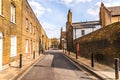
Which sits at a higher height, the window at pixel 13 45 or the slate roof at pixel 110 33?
the slate roof at pixel 110 33

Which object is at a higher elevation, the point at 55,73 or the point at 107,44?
the point at 107,44

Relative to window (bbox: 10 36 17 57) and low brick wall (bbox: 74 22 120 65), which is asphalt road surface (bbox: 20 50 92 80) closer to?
low brick wall (bbox: 74 22 120 65)

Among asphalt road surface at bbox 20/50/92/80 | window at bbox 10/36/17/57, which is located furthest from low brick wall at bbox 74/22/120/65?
window at bbox 10/36/17/57

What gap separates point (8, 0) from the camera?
14.1 metres

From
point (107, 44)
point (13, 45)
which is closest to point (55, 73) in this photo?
point (107, 44)

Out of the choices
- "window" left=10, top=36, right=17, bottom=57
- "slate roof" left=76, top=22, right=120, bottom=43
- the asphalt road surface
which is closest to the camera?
the asphalt road surface

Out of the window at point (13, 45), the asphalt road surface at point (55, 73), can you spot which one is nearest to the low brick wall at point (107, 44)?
Answer: the asphalt road surface at point (55, 73)

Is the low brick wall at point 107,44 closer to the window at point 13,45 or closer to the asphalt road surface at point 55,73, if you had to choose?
the asphalt road surface at point 55,73

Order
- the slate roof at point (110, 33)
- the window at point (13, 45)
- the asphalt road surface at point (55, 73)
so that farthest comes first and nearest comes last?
the window at point (13, 45)
the slate roof at point (110, 33)
the asphalt road surface at point (55, 73)

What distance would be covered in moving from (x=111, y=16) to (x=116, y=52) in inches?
1204

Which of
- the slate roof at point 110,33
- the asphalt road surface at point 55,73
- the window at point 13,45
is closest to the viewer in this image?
the asphalt road surface at point 55,73

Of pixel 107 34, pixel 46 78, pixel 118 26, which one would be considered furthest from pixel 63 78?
pixel 107 34

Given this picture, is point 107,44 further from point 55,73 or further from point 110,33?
point 55,73

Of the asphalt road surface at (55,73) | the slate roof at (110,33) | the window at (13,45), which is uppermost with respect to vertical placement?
the slate roof at (110,33)
